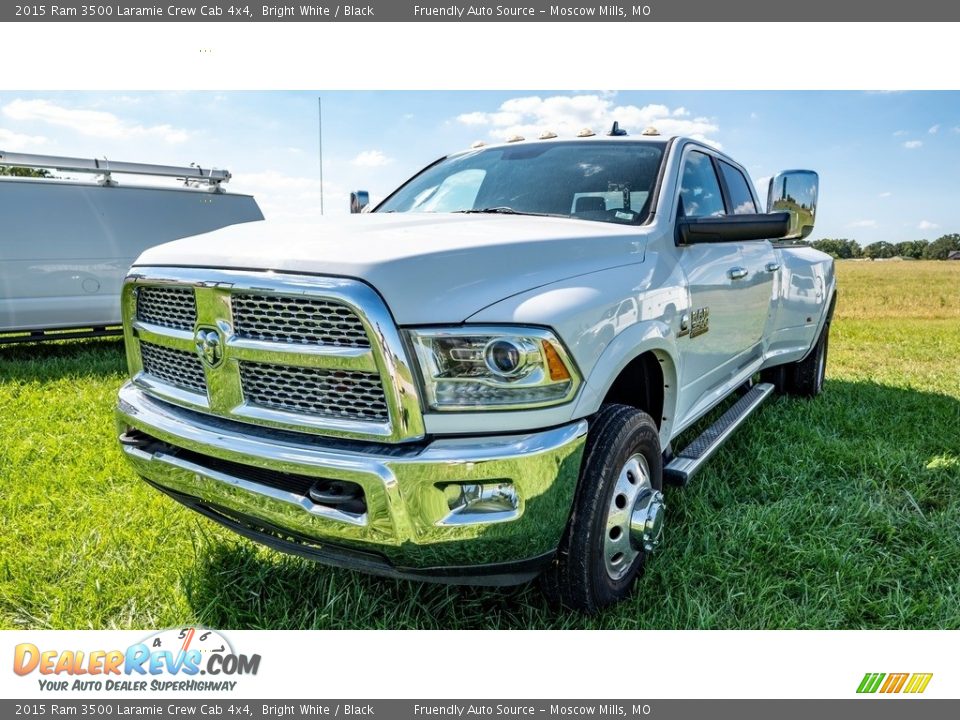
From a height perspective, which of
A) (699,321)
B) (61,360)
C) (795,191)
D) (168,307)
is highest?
(795,191)

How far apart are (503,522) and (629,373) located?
1054 millimetres

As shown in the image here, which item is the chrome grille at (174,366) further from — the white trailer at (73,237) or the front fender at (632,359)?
the white trailer at (73,237)

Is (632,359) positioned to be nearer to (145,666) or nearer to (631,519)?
(631,519)

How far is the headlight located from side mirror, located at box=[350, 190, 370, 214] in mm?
2169

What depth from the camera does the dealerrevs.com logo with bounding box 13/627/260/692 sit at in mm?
1980

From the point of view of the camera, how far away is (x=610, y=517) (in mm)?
2207

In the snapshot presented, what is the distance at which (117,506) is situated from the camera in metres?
3.11

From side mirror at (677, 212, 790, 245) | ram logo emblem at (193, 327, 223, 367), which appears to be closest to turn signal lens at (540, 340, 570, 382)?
ram logo emblem at (193, 327, 223, 367)

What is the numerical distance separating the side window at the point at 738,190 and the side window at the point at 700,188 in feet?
0.71

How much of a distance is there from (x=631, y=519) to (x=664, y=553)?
1.76 feet

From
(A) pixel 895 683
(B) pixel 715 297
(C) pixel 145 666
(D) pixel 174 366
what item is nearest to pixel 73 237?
(D) pixel 174 366

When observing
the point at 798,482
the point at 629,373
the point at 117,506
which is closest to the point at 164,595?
the point at 117,506

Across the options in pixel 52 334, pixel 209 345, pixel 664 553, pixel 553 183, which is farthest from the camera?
pixel 52 334

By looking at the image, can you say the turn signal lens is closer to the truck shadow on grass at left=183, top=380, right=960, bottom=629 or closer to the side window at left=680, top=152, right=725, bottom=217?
the truck shadow on grass at left=183, top=380, right=960, bottom=629
